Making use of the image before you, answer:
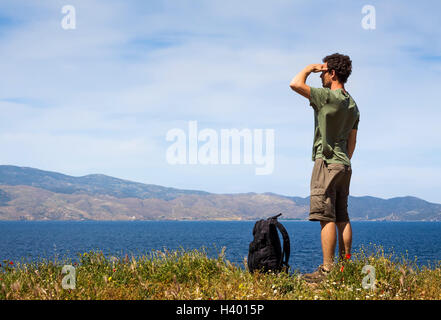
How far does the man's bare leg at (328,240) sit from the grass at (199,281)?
0.18 meters

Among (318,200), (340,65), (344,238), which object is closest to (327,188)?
(318,200)

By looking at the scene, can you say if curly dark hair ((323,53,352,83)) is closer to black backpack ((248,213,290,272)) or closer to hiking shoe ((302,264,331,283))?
black backpack ((248,213,290,272))

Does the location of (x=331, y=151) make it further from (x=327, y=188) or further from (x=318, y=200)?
(x=318, y=200)

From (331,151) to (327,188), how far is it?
0.55m

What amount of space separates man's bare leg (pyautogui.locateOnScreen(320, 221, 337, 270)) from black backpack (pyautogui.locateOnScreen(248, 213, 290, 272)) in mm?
580

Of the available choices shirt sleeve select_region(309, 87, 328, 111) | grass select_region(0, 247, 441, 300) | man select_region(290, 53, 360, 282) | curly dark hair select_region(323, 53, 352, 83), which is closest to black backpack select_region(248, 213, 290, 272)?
grass select_region(0, 247, 441, 300)

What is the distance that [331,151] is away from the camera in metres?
6.75

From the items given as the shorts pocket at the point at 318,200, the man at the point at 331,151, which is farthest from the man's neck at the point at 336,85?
the shorts pocket at the point at 318,200

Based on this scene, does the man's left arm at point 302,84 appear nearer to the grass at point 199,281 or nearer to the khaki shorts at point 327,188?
the khaki shorts at point 327,188

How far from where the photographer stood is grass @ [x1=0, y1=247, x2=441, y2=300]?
5.71 meters

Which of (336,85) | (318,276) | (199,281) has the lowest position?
(199,281)

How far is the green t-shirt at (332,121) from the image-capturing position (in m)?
6.64
